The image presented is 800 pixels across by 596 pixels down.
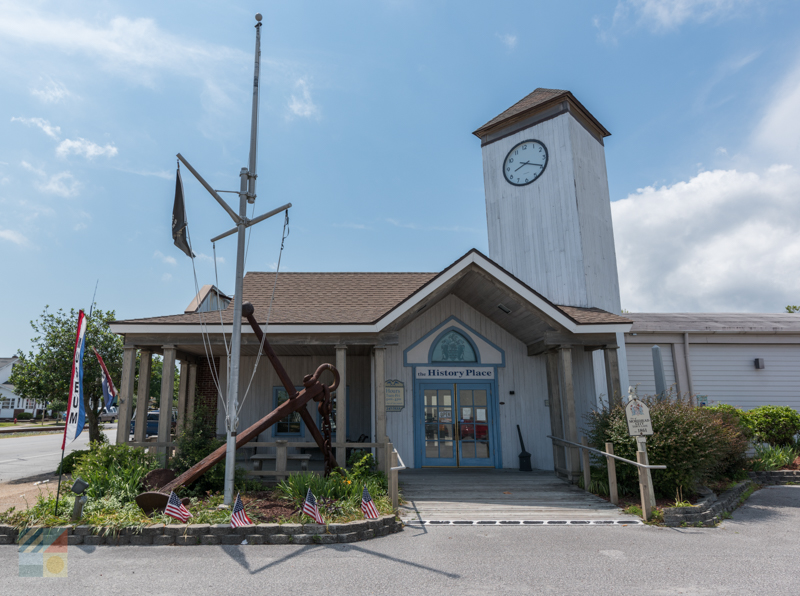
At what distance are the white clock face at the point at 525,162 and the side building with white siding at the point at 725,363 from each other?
227 inches

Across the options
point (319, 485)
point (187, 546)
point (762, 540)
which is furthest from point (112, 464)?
point (762, 540)

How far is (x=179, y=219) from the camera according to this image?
26.8ft

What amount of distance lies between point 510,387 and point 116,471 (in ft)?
29.4

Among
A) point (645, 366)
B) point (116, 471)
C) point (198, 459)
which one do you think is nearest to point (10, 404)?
point (116, 471)

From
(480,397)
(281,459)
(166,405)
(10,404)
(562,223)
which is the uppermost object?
(562,223)

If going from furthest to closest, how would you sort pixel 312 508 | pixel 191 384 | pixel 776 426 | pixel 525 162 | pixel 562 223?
pixel 525 162 < pixel 191 384 < pixel 562 223 < pixel 776 426 < pixel 312 508

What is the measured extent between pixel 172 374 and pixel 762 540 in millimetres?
10679

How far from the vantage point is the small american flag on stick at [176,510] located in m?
7.16

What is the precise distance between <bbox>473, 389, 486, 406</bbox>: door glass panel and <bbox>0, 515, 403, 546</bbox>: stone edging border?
6.38 m

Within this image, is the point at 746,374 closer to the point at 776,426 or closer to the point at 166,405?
the point at 776,426

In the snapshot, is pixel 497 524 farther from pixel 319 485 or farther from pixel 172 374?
pixel 172 374

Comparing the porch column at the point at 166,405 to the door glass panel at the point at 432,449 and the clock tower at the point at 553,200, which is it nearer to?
the door glass panel at the point at 432,449

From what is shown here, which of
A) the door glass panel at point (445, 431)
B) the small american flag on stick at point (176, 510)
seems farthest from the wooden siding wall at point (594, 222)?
the small american flag on stick at point (176, 510)

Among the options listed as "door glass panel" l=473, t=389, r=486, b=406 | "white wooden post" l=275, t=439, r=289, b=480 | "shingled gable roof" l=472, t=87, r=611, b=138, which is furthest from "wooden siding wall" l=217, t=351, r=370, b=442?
"shingled gable roof" l=472, t=87, r=611, b=138
